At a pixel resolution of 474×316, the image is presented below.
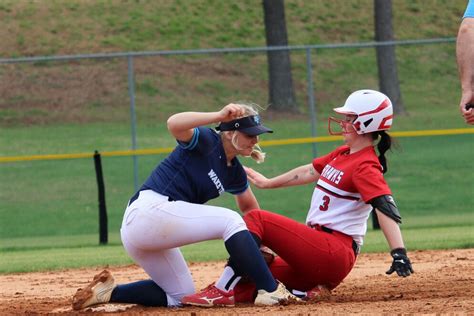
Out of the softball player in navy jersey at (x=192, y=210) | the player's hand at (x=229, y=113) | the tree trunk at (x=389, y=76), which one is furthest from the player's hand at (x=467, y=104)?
the tree trunk at (x=389, y=76)

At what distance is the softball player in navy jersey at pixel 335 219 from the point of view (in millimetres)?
6480

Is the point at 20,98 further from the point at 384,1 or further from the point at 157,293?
the point at 157,293

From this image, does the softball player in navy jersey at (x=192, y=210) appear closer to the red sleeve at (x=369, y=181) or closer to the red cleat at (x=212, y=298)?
the red cleat at (x=212, y=298)

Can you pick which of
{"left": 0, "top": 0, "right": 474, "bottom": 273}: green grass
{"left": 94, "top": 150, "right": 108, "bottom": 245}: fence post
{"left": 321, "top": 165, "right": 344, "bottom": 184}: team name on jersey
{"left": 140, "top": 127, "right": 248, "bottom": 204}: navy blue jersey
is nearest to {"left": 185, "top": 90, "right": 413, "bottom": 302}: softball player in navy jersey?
{"left": 321, "top": 165, "right": 344, "bottom": 184}: team name on jersey

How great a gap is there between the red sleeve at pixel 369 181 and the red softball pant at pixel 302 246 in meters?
Result: 0.41

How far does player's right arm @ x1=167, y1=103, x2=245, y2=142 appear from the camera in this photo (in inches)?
238

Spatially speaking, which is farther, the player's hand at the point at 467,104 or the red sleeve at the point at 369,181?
the player's hand at the point at 467,104

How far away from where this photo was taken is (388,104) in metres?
6.70

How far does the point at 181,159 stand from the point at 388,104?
1.37m

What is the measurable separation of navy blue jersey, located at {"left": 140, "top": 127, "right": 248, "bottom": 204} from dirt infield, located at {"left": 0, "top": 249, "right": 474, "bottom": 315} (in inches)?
28.2

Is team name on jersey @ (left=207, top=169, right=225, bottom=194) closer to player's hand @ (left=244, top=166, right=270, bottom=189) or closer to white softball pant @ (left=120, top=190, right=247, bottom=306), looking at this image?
white softball pant @ (left=120, top=190, right=247, bottom=306)

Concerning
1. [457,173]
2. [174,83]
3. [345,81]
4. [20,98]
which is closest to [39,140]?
[20,98]

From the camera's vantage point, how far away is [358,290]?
739 cm

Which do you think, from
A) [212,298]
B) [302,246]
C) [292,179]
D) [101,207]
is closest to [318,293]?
[302,246]
